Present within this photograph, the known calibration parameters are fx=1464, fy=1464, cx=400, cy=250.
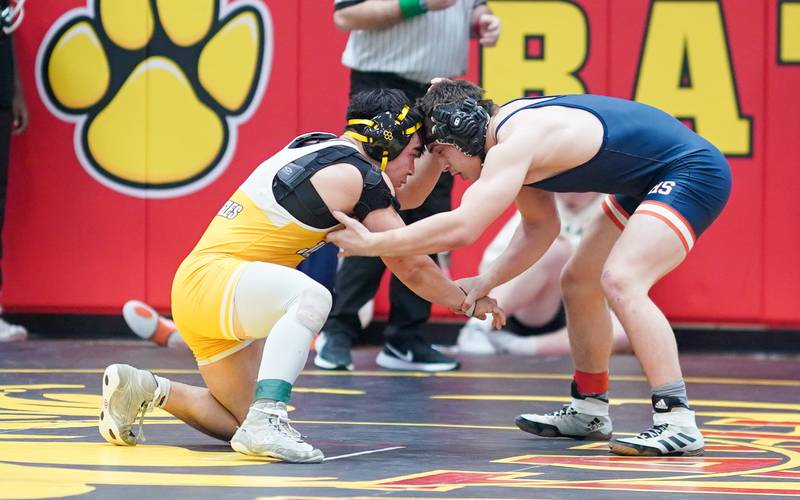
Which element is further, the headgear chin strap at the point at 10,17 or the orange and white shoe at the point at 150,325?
the orange and white shoe at the point at 150,325

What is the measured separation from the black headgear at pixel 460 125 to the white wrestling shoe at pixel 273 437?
3.47ft

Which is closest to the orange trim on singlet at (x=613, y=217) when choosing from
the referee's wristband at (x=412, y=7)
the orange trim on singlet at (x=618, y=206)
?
the orange trim on singlet at (x=618, y=206)

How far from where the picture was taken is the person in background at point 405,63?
7.01 meters

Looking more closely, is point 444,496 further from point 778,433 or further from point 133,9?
point 133,9

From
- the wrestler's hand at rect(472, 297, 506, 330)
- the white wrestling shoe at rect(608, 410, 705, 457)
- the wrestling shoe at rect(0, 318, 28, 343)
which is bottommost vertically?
the wrestling shoe at rect(0, 318, 28, 343)

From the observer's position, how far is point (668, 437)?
4629 millimetres

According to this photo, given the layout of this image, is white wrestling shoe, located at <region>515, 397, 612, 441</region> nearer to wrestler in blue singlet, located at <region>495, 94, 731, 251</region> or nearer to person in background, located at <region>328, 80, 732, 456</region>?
person in background, located at <region>328, 80, 732, 456</region>

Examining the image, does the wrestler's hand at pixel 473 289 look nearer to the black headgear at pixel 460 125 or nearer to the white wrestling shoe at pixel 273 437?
the black headgear at pixel 460 125

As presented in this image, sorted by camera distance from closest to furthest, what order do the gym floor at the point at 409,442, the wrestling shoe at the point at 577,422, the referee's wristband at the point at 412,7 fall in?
the gym floor at the point at 409,442 → the wrestling shoe at the point at 577,422 → the referee's wristband at the point at 412,7

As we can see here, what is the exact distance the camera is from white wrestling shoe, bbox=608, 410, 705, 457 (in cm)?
460

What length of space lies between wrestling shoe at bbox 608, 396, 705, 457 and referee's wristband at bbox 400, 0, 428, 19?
2810mm

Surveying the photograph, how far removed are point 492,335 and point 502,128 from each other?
11.8 feet

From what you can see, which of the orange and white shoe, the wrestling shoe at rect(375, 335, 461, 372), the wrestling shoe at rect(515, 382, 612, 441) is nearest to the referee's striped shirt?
the wrestling shoe at rect(375, 335, 461, 372)

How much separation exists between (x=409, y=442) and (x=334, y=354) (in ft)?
7.84
